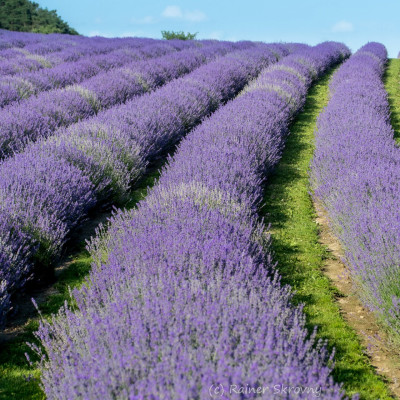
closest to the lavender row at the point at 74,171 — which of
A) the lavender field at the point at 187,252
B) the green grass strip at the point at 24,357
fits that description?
the lavender field at the point at 187,252

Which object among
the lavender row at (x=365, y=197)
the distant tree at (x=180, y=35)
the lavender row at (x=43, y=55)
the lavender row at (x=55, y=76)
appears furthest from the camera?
the distant tree at (x=180, y=35)

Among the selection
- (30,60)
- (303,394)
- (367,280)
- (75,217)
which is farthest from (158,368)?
(30,60)

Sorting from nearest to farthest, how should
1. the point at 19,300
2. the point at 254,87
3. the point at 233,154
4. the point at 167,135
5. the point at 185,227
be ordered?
the point at 185,227
the point at 19,300
the point at 233,154
the point at 167,135
the point at 254,87

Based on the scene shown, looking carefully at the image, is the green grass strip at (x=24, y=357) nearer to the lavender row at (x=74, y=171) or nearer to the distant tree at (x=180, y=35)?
the lavender row at (x=74, y=171)

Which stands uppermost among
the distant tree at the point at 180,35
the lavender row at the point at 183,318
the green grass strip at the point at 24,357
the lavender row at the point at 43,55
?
the distant tree at the point at 180,35

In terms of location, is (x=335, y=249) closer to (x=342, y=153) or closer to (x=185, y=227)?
(x=342, y=153)

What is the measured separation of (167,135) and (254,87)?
Result: 2782 millimetres

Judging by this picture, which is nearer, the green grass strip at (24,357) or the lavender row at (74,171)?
the green grass strip at (24,357)

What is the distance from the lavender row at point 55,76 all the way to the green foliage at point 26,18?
19.9 m

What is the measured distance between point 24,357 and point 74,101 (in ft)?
18.1

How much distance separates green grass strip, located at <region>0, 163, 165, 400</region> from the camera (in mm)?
2621

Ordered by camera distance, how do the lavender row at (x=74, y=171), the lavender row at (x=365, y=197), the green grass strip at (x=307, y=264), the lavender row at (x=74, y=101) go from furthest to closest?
the lavender row at (x=74, y=101) < the lavender row at (x=74, y=171) < the lavender row at (x=365, y=197) < the green grass strip at (x=307, y=264)

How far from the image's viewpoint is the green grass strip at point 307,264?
2.74 m

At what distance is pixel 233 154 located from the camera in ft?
16.4
